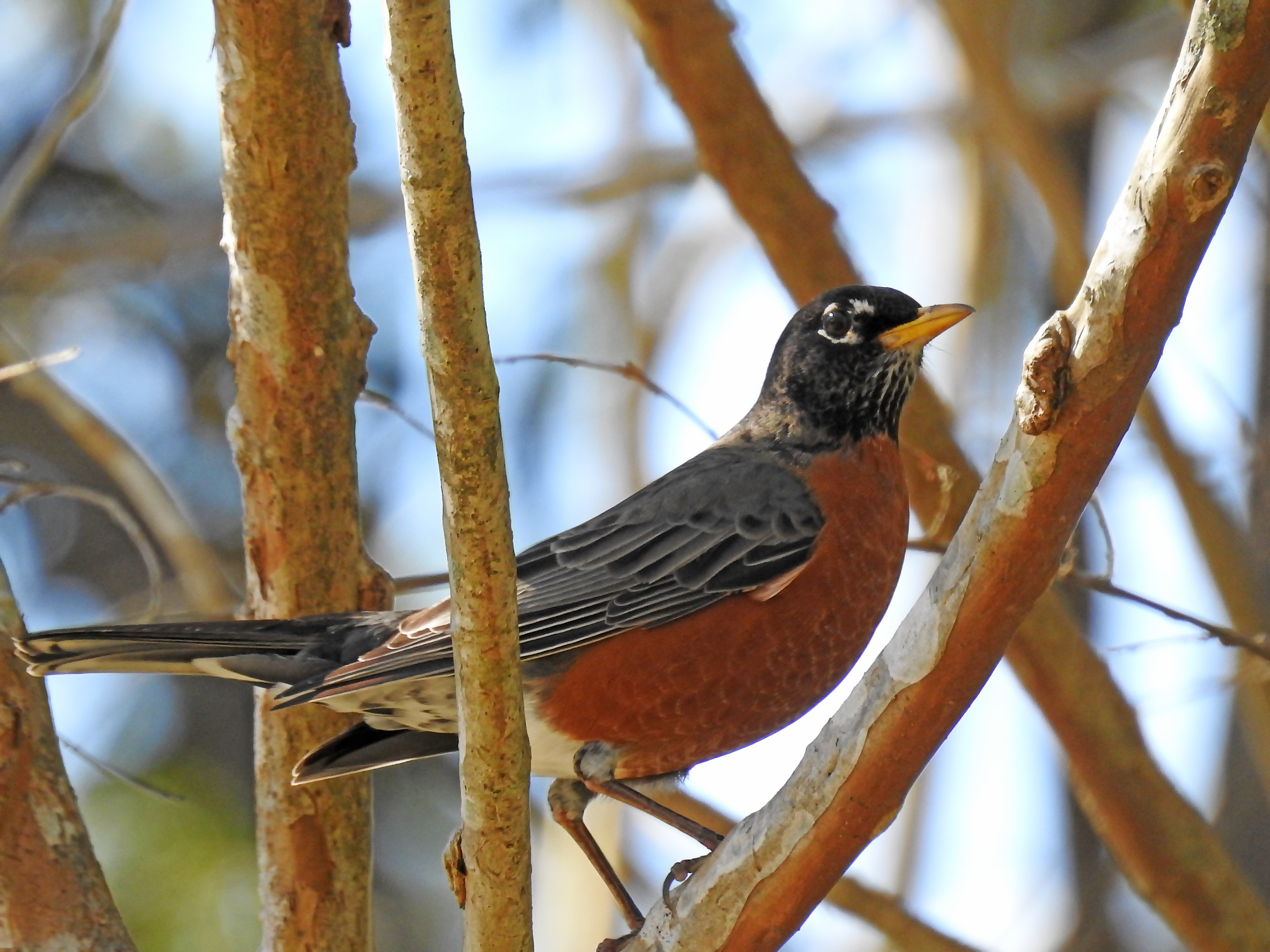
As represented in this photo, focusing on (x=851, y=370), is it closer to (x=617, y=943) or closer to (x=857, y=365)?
(x=857, y=365)

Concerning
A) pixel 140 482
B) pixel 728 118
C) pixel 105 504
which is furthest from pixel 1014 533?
pixel 140 482

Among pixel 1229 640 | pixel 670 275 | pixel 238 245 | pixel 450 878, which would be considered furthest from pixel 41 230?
pixel 1229 640

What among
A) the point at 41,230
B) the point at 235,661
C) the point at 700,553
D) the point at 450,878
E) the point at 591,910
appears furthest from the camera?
the point at 41,230

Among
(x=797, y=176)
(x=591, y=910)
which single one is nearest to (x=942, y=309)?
(x=797, y=176)

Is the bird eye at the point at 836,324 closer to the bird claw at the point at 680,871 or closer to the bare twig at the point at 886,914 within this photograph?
the bare twig at the point at 886,914

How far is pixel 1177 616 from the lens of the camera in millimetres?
3574

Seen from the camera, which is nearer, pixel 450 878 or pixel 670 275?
pixel 450 878

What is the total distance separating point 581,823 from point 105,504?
1594mm

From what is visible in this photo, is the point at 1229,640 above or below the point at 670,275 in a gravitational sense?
below

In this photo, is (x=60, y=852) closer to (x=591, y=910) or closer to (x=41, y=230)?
(x=591, y=910)

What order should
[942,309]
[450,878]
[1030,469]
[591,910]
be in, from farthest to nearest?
[591,910] < [942,309] < [450,878] < [1030,469]

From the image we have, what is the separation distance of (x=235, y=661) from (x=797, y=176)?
2.23 metres

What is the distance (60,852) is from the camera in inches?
126

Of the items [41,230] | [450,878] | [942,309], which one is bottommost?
[450,878]
